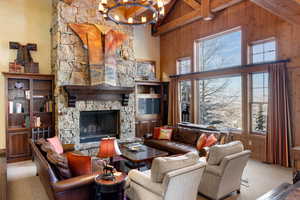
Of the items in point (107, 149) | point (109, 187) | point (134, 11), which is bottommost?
point (109, 187)

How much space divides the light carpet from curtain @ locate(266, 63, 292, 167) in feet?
1.02

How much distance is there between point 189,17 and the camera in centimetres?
714

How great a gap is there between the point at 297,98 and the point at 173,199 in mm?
4288

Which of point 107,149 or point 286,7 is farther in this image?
point 286,7

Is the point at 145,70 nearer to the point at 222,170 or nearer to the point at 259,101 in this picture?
the point at 259,101

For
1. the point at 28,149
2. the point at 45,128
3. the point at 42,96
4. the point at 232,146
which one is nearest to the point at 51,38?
the point at 42,96

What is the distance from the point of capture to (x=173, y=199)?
2.60 metres

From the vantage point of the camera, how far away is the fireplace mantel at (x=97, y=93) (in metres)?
6.09

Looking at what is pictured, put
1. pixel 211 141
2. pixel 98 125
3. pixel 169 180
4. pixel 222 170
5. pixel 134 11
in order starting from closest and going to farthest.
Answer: pixel 169 180
pixel 222 170
pixel 211 141
pixel 98 125
pixel 134 11

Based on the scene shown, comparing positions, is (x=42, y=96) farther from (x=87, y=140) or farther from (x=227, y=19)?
(x=227, y=19)

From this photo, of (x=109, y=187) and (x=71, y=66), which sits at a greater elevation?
(x=71, y=66)

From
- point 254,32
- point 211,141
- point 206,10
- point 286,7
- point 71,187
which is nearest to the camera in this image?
point 71,187

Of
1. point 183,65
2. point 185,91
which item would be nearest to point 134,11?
point 183,65

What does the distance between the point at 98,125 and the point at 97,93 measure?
1225mm
